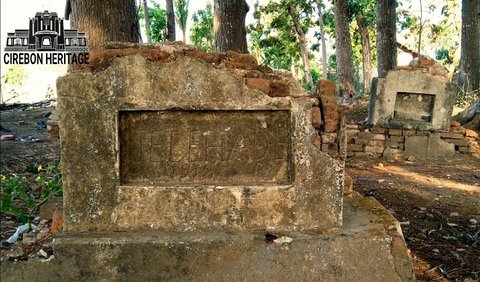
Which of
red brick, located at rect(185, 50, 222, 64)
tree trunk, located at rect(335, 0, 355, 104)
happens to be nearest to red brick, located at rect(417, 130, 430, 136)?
tree trunk, located at rect(335, 0, 355, 104)

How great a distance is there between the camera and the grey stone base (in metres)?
2.60

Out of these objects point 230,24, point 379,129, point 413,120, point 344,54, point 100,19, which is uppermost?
point 344,54

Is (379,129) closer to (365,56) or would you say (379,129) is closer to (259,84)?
(259,84)

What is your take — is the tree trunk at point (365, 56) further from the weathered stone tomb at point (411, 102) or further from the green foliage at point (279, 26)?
the weathered stone tomb at point (411, 102)

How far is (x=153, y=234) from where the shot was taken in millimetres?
2682

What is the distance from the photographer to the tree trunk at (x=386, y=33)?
11008mm

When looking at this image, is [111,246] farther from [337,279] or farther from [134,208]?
[337,279]

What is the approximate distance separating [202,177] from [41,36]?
4195 mm

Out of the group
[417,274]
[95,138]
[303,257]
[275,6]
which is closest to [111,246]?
[95,138]

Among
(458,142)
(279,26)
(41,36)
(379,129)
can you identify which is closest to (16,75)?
(279,26)

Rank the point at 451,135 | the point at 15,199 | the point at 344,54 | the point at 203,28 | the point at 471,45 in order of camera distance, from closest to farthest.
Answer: the point at 15,199 < the point at 451,135 < the point at 471,45 < the point at 344,54 < the point at 203,28

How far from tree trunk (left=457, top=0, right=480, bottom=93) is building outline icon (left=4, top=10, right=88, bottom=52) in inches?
360

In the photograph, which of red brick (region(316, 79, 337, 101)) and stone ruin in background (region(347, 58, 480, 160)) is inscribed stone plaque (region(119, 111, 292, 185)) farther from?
stone ruin in background (region(347, 58, 480, 160))

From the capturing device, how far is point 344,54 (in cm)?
1302
